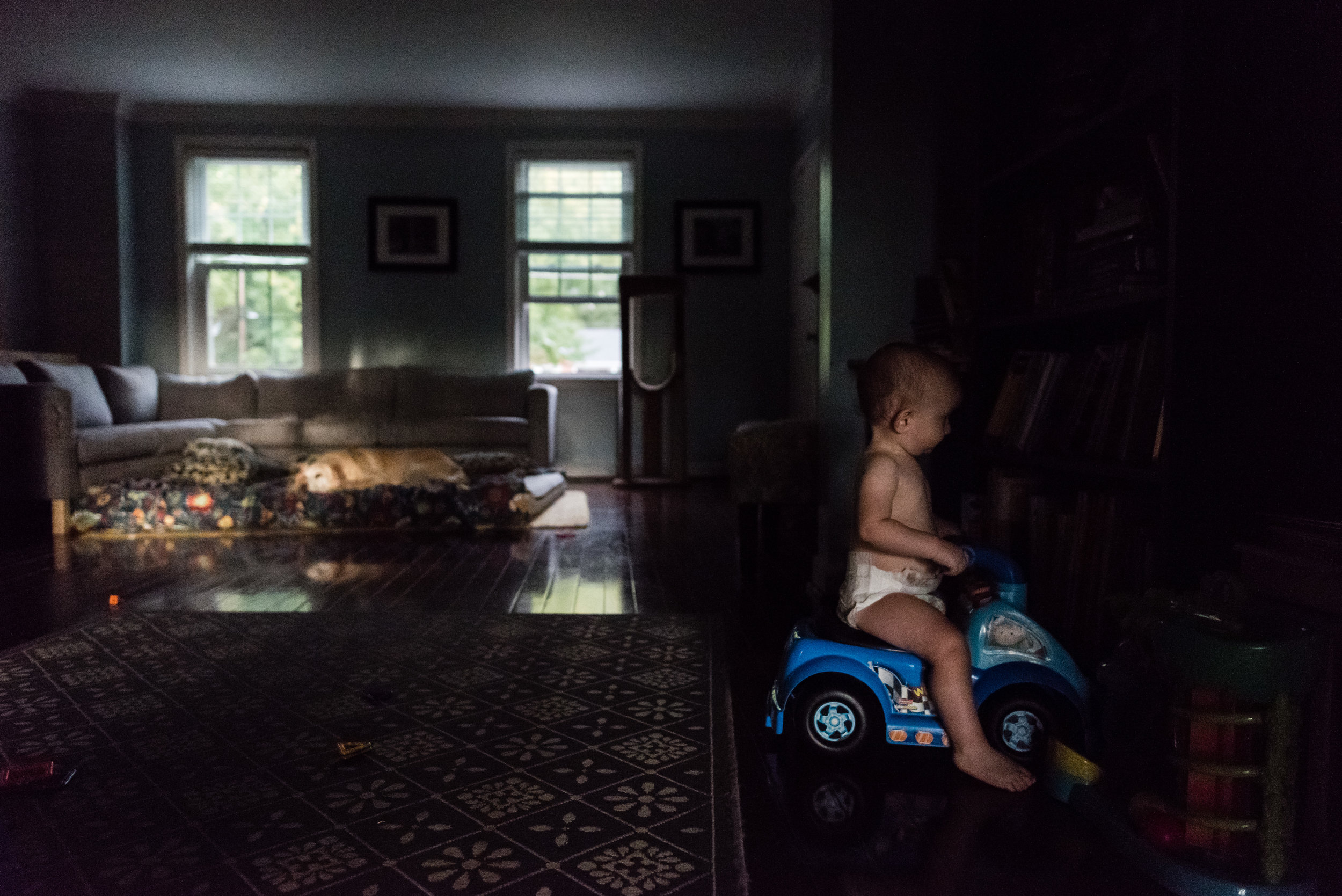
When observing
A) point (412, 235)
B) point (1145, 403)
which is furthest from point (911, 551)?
point (412, 235)

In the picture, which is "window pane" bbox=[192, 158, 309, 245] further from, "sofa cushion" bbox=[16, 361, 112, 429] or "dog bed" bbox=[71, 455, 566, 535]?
"dog bed" bbox=[71, 455, 566, 535]

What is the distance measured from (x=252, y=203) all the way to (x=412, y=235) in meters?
1.29

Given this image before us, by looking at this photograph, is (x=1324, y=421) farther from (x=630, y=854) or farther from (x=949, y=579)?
(x=630, y=854)

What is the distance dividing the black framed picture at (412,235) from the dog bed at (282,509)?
3.16 m

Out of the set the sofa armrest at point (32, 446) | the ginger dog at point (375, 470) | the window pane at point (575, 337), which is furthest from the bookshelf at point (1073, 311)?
the window pane at point (575, 337)

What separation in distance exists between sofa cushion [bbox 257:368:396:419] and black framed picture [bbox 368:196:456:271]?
0.97m

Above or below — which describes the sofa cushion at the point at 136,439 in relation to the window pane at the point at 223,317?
below

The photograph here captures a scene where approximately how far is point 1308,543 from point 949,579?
2.05 ft

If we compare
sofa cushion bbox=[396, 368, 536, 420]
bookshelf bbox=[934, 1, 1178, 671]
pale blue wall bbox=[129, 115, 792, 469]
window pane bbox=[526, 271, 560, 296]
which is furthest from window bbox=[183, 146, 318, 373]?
bookshelf bbox=[934, 1, 1178, 671]

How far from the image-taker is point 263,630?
2.44 metres

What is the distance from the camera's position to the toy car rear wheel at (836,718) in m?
1.58

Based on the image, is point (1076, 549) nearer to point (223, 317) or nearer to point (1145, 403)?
point (1145, 403)

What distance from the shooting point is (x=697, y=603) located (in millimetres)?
2801

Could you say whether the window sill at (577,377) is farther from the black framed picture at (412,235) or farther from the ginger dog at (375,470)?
the ginger dog at (375,470)
